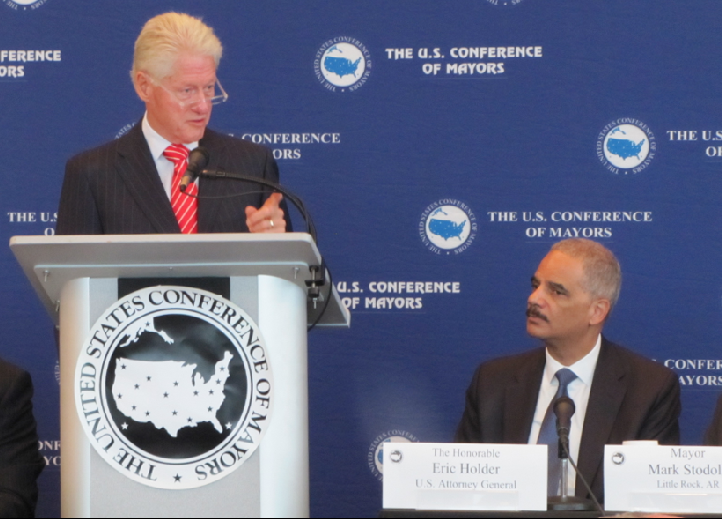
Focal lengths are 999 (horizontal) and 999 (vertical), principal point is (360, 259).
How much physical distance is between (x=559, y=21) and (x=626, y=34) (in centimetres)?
25

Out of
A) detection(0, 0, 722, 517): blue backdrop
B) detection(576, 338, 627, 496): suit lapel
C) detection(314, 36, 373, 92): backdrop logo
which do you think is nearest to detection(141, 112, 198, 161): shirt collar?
detection(0, 0, 722, 517): blue backdrop

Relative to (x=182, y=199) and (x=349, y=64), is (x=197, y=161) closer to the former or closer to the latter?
(x=182, y=199)

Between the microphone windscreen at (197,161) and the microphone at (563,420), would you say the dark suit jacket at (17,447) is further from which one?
the microphone at (563,420)

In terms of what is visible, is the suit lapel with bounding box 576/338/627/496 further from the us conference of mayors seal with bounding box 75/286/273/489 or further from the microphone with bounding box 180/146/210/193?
the microphone with bounding box 180/146/210/193

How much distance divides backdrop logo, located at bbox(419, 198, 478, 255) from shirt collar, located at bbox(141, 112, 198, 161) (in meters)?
0.93

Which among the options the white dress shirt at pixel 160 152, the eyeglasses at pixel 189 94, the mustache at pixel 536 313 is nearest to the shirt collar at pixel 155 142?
the white dress shirt at pixel 160 152

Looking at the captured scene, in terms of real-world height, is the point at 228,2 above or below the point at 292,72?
above

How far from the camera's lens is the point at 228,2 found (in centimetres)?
375

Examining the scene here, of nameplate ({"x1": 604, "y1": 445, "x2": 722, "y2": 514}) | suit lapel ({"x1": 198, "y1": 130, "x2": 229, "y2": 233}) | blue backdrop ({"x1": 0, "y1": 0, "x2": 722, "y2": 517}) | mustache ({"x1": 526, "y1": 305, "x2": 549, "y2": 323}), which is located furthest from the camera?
blue backdrop ({"x1": 0, "y1": 0, "x2": 722, "y2": 517})

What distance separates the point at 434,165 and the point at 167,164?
3.57ft

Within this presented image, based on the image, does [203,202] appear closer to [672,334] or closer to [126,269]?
[126,269]

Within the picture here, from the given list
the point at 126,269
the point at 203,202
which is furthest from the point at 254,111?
the point at 126,269

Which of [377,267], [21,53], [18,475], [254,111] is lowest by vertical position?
[18,475]

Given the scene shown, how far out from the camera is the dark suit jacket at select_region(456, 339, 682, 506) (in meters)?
2.83
